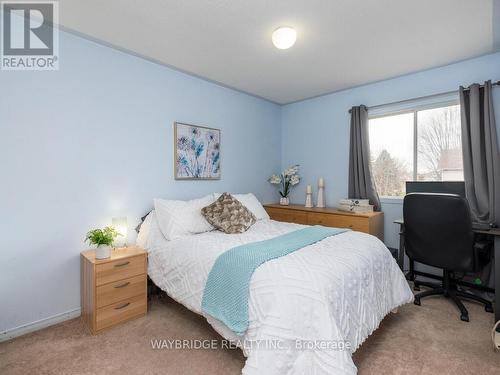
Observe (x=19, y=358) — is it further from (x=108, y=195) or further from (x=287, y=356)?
(x=287, y=356)

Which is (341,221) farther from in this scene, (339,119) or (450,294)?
(339,119)

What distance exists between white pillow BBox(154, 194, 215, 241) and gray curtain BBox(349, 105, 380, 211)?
2126 millimetres

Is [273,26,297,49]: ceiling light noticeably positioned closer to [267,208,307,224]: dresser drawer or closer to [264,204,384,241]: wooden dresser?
[264,204,384,241]: wooden dresser

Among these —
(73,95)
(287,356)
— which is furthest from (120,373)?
(73,95)

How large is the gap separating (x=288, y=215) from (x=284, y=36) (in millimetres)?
2404

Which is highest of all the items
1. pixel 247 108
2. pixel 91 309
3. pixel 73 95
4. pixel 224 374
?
pixel 247 108

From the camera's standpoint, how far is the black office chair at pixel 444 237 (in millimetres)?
2133

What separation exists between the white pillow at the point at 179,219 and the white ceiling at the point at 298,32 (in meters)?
1.57

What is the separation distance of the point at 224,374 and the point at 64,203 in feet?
6.21

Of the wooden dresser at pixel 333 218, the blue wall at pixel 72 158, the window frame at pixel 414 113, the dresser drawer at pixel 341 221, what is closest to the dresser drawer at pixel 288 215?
the wooden dresser at pixel 333 218

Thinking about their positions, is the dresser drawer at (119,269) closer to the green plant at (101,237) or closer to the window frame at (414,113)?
the green plant at (101,237)

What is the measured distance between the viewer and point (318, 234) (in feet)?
7.42

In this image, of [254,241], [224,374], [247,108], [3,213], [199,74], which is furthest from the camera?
[247,108]

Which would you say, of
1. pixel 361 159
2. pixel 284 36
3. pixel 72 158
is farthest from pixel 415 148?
pixel 72 158
